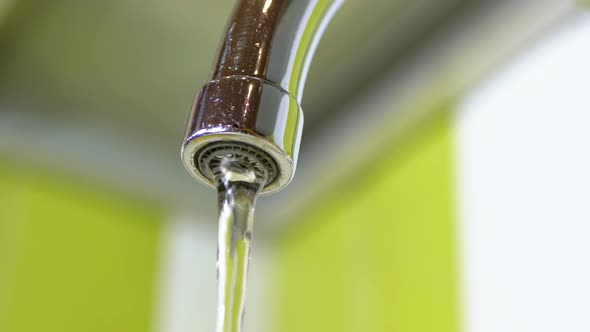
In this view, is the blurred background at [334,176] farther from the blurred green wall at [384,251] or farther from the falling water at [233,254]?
the falling water at [233,254]

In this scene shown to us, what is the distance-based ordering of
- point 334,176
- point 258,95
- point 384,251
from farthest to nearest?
1. point 334,176
2. point 384,251
3. point 258,95

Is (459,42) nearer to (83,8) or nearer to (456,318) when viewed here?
(456,318)

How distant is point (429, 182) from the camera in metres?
0.88

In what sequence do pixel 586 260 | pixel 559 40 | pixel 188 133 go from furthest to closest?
pixel 559 40
pixel 586 260
pixel 188 133

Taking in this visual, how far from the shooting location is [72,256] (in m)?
0.98

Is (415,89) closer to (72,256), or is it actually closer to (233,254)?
(72,256)

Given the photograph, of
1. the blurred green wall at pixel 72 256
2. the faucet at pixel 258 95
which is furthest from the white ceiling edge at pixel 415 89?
the faucet at pixel 258 95

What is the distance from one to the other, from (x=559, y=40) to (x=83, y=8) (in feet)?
1.64

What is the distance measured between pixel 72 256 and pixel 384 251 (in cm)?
38

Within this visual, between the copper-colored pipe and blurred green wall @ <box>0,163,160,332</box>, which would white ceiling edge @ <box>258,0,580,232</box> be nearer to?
blurred green wall @ <box>0,163,160,332</box>

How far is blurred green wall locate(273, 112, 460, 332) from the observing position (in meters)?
0.83

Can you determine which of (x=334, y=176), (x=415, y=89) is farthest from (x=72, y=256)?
(x=415, y=89)

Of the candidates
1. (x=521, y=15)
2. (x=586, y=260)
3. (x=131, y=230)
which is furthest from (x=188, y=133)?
(x=131, y=230)

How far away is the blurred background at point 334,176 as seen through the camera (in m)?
0.74
